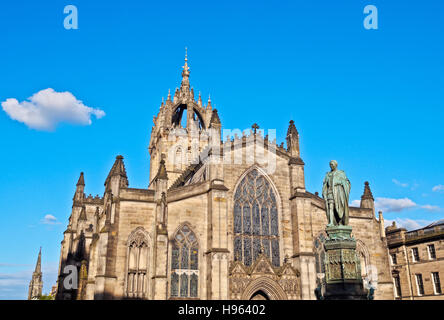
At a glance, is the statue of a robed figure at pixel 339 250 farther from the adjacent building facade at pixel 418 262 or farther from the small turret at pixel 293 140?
the adjacent building facade at pixel 418 262

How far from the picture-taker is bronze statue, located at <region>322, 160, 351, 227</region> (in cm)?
1323

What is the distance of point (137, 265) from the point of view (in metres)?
26.8

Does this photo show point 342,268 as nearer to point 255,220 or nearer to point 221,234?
point 221,234

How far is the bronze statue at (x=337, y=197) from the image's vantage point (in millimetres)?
13227

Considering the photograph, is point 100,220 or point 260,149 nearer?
point 100,220

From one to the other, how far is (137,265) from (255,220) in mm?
9474

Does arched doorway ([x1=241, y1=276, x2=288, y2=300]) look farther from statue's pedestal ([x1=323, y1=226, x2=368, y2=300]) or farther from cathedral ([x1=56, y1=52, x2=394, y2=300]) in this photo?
statue's pedestal ([x1=323, y1=226, x2=368, y2=300])

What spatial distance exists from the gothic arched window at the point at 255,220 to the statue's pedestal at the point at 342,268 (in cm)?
1756

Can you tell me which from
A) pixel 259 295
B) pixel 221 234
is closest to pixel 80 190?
pixel 221 234

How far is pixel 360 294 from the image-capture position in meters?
12.1

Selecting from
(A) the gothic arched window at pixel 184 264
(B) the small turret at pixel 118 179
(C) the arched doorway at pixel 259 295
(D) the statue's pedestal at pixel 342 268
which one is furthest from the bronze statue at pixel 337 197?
(B) the small turret at pixel 118 179

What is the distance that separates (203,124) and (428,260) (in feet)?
101
